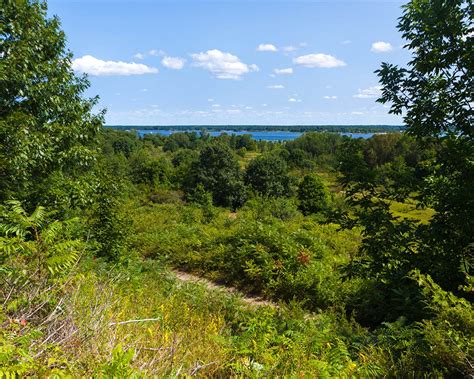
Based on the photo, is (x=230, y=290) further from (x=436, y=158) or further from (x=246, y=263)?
(x=436, y=158)

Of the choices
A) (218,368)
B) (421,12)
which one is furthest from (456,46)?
(218,368)

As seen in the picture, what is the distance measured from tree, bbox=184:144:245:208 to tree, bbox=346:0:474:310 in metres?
34.1

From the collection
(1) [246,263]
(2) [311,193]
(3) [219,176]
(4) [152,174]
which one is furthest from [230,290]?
(4) [152,174]

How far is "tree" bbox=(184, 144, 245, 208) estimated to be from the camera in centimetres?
3994

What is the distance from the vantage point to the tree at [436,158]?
16.1ft

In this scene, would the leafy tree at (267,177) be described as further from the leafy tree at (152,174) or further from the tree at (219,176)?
the leafy tree at (152,174)

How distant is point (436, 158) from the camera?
17.9 ft

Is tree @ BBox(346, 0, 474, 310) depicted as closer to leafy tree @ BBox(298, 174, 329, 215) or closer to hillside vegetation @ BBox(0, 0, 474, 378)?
hillside vegetation @ BBox(0, 0, 474, 378)

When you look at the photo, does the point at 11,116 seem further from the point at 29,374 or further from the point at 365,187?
the point at 365,187

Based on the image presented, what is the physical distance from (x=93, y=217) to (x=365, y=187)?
754 cm

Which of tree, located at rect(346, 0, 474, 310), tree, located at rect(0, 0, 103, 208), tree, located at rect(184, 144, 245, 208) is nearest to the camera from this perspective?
tree, located at rect(346, 0, 474, 310)

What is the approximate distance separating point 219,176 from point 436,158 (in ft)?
116

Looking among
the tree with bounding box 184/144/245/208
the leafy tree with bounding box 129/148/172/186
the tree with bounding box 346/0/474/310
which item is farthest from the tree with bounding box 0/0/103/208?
the leafy tree with bounding box 129/148/172/186

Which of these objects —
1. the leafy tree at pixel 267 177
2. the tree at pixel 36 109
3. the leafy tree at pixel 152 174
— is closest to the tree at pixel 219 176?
the leafy tree at pixel 267 177
